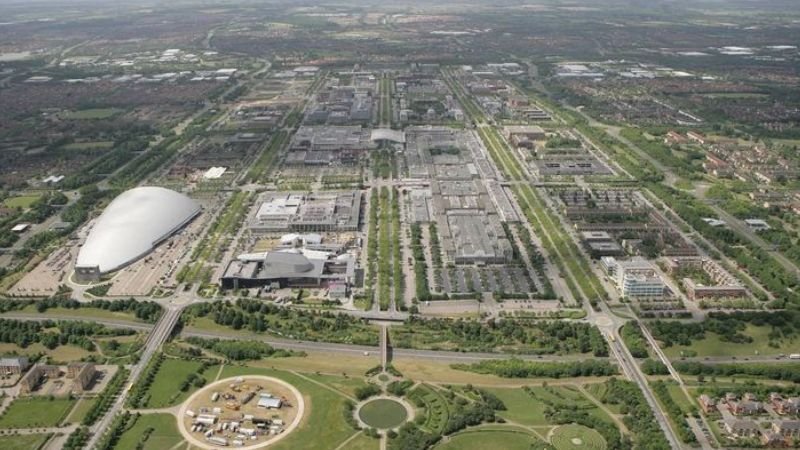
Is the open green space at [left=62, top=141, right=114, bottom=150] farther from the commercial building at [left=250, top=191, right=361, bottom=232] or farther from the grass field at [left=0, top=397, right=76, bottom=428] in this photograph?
the grass field at [left=0, top=397, right=76, bottom=428]

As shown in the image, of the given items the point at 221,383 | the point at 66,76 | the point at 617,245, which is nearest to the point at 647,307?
the point at 617,245

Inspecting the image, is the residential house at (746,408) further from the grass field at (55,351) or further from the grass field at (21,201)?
the grass field at (21,201)

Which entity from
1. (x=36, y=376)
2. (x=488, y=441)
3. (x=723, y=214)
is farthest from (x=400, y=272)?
(x=723, y=214)

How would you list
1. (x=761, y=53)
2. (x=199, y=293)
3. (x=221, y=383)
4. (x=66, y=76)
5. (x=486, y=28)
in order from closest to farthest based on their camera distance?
(x=221, y=383)
(x=199, y=293)
(x=66, y=76)
(x=761, y=53)
(x=486, y=28)

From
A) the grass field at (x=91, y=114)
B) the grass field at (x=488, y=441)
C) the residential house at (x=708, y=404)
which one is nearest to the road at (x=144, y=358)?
the grass field at (x=488, y=441)

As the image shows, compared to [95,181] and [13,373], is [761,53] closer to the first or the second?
[95,181]

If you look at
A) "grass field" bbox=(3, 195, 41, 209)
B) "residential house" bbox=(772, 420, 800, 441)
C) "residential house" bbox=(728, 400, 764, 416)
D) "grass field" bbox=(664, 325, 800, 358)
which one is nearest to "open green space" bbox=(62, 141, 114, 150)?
"grass field" bbox=(3, 195, 41, 209)

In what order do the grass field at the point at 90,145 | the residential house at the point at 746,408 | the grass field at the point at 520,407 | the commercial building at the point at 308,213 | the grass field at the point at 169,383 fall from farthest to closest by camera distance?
the grass field at the point at 90,145
the commercial building at the point at 308,213
the grass field at the point at 169,383
the residential house at the point at 746,408
the grass field at the point at 520,407

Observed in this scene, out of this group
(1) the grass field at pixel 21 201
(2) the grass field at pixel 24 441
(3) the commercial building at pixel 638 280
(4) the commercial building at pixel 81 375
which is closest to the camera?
(2) the grass field at pixel 24 441
